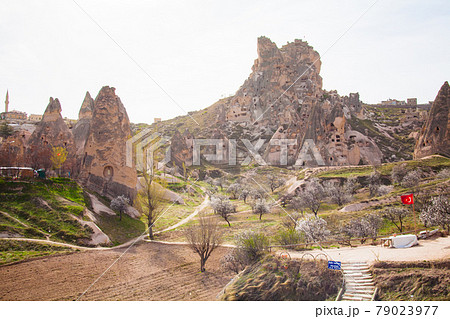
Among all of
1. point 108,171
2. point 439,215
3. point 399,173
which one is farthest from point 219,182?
point 439,215

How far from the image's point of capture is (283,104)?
78.4 metres

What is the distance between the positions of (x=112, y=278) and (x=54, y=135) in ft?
65.7

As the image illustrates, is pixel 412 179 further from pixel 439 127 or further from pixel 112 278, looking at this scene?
pixel 112 278

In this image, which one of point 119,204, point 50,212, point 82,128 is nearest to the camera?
point 50,212

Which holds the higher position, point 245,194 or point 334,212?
point 245,194

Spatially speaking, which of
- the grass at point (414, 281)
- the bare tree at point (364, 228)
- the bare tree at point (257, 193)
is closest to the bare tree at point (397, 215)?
the bare tree at point (364, 228)

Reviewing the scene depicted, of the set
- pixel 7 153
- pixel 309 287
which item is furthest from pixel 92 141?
pixel 309 287

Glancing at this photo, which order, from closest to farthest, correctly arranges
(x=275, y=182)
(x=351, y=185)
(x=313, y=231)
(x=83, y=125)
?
(x=313, y=231)
(x=351, y=185)
(x=83, y=125)
(x=275, y=182)

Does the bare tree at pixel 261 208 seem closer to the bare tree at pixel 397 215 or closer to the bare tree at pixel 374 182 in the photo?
the bare tree at pixel 374 182

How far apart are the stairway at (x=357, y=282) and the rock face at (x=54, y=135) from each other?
1031 inches

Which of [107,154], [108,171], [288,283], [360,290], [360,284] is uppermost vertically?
[107,154]

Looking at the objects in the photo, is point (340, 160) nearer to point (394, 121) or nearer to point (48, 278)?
point (48, 278)

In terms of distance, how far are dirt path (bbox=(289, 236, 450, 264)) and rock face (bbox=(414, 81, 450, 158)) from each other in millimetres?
24726

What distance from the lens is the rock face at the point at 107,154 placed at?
25.9 m
